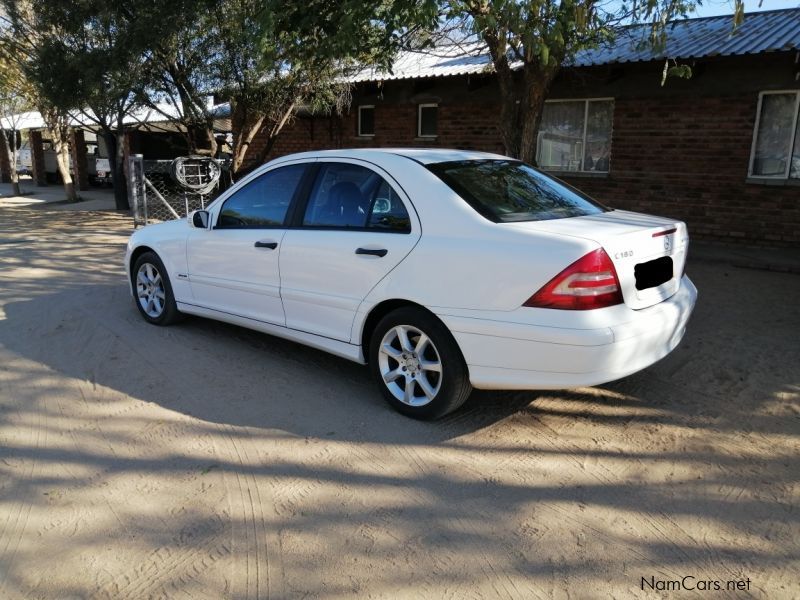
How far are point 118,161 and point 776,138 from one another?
47.1 ft

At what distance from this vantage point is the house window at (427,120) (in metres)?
14.1

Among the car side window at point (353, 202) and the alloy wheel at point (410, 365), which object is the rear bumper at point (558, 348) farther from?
the car side window at point (353, 202)

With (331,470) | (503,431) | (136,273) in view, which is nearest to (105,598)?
(331,470)

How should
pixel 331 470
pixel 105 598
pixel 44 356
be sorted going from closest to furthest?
pixel 105 598, pixel 331 470, pixel 44 356

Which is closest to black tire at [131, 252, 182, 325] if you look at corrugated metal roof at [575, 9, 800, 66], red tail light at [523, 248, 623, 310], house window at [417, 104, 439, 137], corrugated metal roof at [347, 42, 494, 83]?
red tail light at [523, 248, 623, 310]

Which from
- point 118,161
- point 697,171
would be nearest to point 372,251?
point 697,171

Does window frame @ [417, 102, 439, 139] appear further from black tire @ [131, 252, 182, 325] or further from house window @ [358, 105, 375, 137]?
black tire @ [131, 252, 182, 325]

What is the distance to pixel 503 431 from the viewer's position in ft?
12.8

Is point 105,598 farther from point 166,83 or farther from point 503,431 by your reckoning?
point 166,83

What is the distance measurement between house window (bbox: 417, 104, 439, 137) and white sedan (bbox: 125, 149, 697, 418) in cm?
964

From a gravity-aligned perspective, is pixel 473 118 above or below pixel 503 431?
above

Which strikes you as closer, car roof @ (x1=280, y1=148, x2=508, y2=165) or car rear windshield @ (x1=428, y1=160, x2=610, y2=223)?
car rear windshield @ (x1=428, y1=160, x2=610, y2=223)

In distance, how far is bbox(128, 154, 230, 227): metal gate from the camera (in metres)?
12.0

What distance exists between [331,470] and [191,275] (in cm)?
271
